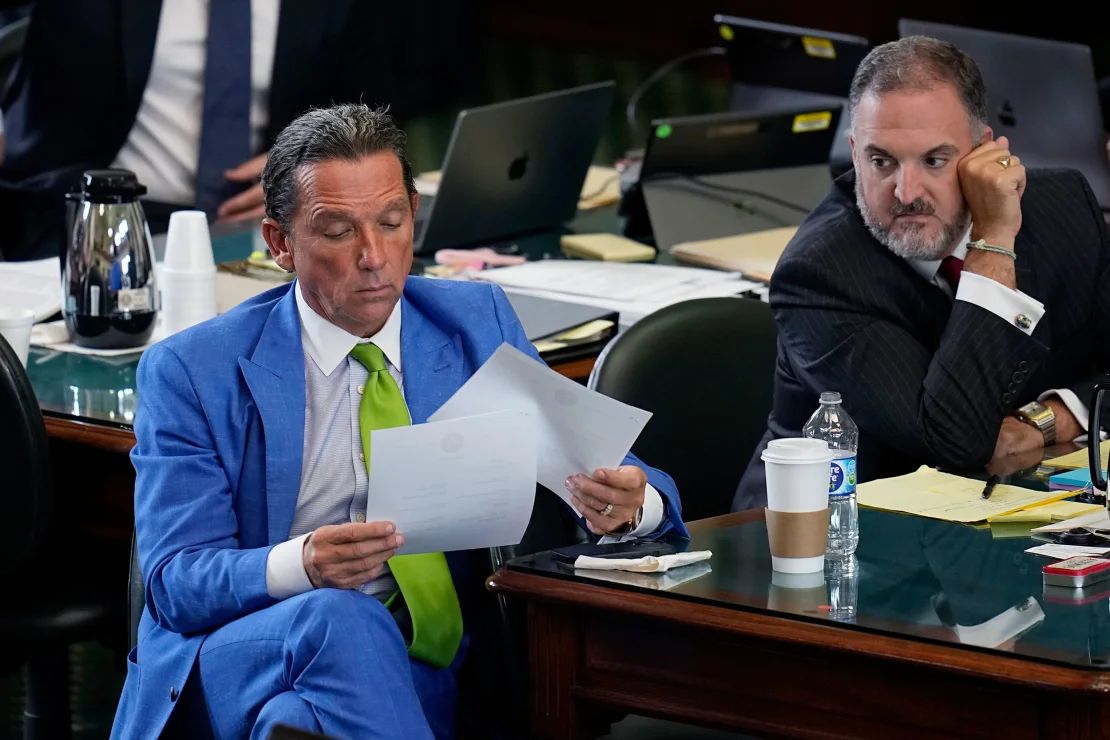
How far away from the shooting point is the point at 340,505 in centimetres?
210

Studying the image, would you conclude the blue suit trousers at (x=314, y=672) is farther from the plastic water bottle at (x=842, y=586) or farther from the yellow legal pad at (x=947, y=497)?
the yellow legal pad at (x=947, y=497)

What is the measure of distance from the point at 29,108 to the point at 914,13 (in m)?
2.79

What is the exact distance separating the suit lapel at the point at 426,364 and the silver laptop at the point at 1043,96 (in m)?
2.02

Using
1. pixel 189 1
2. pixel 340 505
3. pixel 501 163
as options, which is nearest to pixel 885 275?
pixel 340 505

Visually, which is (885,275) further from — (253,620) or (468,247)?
(468,247)

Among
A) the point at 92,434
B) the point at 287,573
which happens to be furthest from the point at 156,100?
the point at 287,573

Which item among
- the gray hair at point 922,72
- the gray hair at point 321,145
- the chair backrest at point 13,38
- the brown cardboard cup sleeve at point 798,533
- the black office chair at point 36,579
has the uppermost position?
the chair backrest at point 13,38

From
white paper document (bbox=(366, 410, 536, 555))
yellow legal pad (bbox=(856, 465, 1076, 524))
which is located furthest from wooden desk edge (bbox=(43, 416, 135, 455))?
yellow legal pad (bbox=(856, 465, 1076, 524))

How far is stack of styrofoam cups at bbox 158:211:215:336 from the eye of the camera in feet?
9.75

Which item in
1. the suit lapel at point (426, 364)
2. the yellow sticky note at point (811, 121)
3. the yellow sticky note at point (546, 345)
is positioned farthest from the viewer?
the yellow sticky note at point (811, 121)

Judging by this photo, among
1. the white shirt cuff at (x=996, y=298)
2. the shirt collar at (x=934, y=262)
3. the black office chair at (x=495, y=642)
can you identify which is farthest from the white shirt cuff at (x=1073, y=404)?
the black office chair at (x=495, y=642)

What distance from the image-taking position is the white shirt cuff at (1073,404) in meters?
2.48

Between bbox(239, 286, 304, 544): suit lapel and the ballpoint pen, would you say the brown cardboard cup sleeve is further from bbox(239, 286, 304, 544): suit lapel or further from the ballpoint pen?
bbox(239, 286, 304, 544): suit lapel

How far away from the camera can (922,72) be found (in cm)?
248
